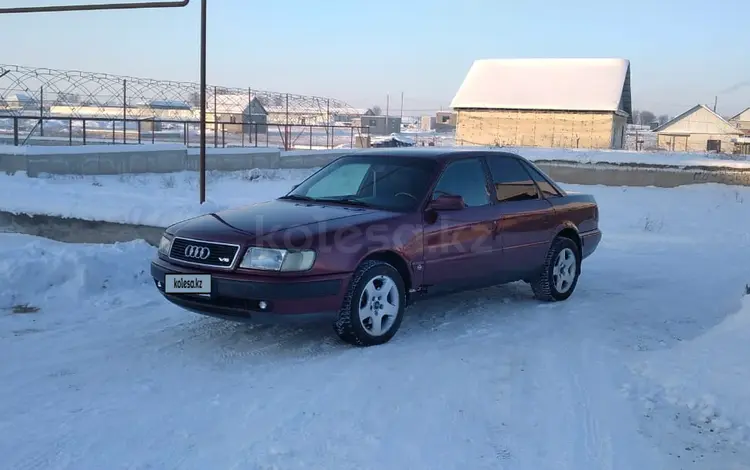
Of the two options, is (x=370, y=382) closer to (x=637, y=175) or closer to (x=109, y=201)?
(x=109, y=201)

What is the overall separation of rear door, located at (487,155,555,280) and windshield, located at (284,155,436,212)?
2.76 ft

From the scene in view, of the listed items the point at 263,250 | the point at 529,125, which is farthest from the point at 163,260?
the point at 529,125

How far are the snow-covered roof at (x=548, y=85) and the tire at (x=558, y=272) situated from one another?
40.9 m

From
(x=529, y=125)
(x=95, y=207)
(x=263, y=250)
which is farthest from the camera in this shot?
(x=529, y=125)

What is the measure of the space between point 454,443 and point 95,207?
7517 millimetres

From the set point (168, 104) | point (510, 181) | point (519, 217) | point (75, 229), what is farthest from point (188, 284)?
point (168, 104)

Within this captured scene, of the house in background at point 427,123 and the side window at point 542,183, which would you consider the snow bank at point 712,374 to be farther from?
the house in background at point 427,123

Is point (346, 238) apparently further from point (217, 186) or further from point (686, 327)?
point (217, 186)

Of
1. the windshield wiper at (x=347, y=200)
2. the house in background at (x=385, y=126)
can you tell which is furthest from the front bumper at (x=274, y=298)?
the house in background at (x=385, y=126)

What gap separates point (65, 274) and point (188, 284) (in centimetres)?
246

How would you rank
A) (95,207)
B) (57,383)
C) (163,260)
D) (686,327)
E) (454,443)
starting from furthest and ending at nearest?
A: (95,207)
(686,327)
(163,260)
(57,383)
(454,443)

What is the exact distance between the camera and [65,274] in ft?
23.4

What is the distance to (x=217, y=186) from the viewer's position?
19344 millimetres

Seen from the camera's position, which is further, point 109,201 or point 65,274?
point 109,201
